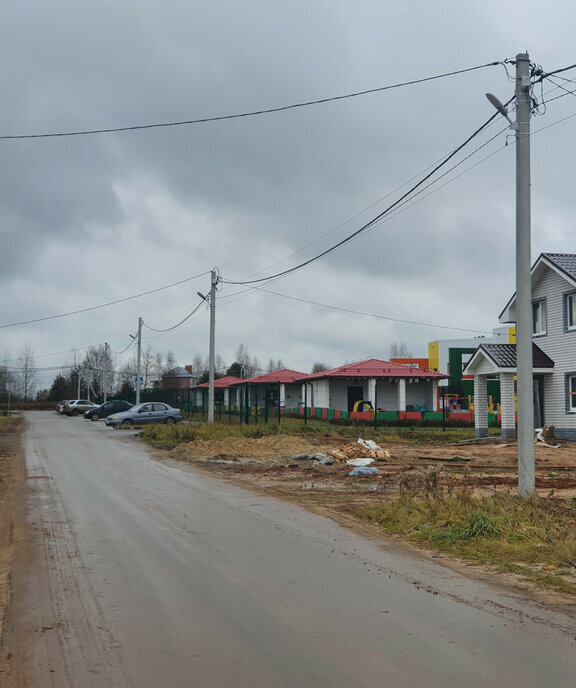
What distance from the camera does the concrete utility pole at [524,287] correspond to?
1137 cm

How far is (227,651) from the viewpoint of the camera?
495 centimetres

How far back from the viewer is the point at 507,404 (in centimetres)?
3114

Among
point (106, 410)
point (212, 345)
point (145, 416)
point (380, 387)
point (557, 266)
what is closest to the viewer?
point (557, 266)

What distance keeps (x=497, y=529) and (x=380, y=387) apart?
40.6 m

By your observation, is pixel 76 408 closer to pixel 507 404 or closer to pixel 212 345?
pixel 212 345

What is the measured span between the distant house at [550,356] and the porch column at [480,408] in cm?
5

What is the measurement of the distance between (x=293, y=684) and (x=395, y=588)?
2.58 metres

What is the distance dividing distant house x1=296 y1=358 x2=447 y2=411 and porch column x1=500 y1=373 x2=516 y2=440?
15764mm

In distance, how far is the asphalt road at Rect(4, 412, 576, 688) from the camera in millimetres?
4582

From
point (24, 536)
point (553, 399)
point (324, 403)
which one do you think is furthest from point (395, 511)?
point (324, 403)

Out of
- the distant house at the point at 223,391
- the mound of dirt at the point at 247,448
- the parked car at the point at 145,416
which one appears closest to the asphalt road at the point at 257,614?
the mound of dirt at the point at 247,448

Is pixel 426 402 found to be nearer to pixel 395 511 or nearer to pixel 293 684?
pixel 395 511

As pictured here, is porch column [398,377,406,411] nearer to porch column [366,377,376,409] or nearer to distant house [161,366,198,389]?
porch column [366,377,376,409]

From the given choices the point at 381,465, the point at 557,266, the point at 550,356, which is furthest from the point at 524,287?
the point at 550,356
